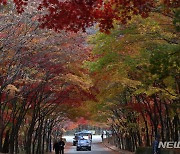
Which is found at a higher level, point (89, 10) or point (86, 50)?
point (86, 50)

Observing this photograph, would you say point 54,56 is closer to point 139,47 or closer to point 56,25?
point 139,47

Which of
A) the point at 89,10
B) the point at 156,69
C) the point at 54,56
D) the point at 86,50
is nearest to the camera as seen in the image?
the point at 89,10

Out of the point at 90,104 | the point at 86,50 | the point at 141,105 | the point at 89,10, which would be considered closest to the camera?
the point at 89,10

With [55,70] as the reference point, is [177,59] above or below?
below

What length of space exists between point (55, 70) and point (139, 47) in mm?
7257

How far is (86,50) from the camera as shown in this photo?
22031 mm

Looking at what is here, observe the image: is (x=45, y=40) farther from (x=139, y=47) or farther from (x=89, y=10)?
(x=89, y=10)

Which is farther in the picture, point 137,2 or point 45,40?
point 45,40

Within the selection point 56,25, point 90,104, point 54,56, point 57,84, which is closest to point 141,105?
point 90,104

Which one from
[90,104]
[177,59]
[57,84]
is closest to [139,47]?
[177,59]

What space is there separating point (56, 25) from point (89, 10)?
118 cm

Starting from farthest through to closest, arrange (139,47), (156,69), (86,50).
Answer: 1. (86,50)
2. (139,47)
3. (156,69)

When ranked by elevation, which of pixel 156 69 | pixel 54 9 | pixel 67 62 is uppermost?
pixel 67 62

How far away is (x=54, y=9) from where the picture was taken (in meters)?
9.73
